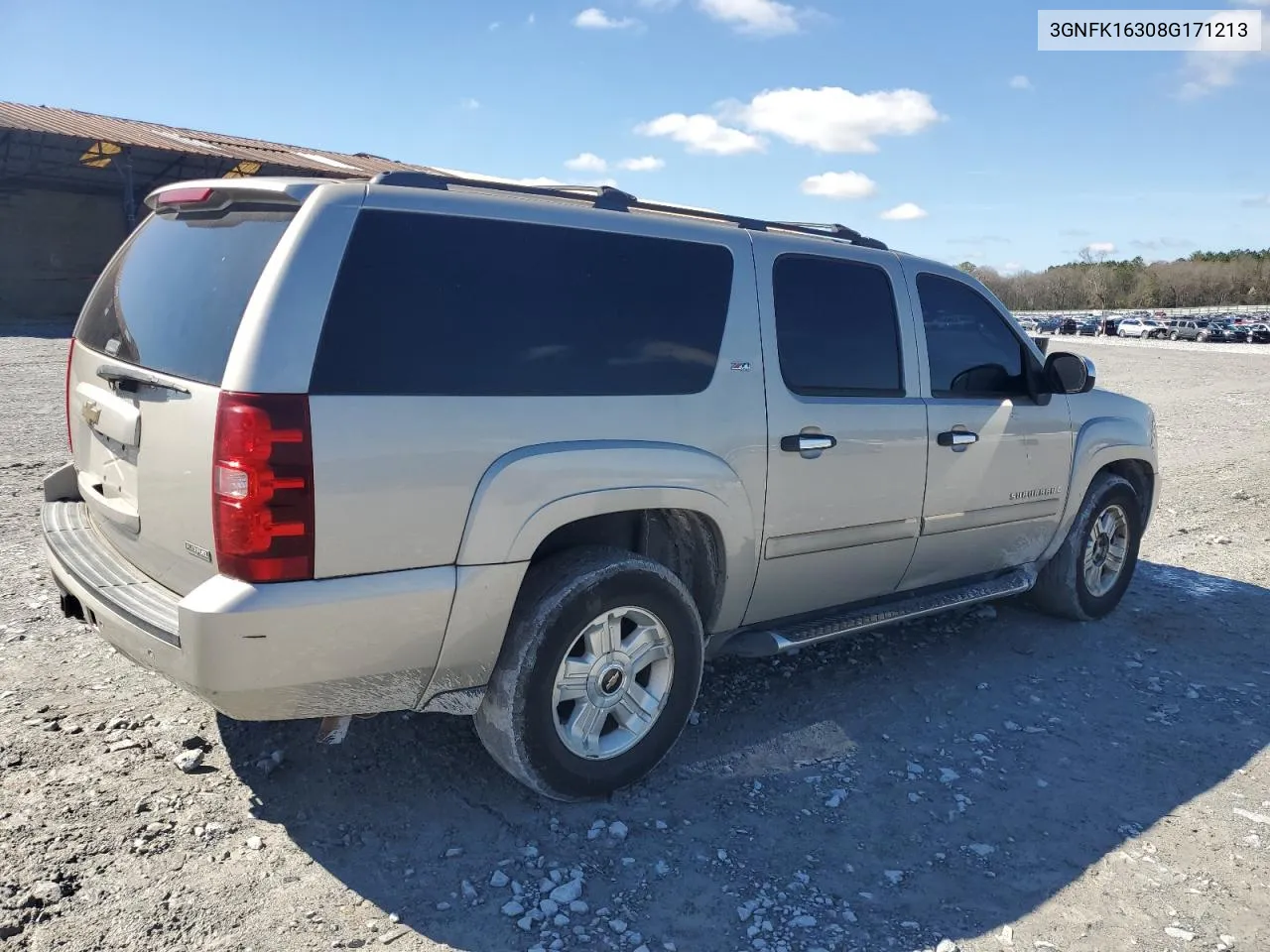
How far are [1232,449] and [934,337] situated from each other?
930cm

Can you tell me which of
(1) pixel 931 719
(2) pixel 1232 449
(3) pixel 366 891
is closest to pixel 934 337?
(1) pixel 931 719

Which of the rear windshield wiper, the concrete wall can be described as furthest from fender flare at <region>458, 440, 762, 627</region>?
the concrete wall

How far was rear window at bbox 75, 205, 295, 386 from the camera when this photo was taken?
2.79 m

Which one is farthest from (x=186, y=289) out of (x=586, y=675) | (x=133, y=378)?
(x=586, y=675)

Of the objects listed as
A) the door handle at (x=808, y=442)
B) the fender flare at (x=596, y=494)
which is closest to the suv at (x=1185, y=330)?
the door handle at (x=808, y=442)

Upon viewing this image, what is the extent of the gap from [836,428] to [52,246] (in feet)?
97.6

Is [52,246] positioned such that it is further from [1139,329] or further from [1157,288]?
[1157,288]

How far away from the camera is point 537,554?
3.44m

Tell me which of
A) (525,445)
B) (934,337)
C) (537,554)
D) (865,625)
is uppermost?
(934,337)

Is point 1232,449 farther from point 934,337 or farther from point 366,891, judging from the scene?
point 366,891

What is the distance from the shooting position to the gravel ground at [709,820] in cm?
276

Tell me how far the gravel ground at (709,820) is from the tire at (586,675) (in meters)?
0.17

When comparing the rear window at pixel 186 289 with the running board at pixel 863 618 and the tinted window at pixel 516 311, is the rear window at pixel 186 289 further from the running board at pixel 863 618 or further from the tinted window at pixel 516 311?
the running board at pixel 863 618

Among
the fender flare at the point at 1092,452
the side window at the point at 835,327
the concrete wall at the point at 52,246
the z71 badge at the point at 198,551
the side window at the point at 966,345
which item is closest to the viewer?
the z71 badge at the point at 198,551
